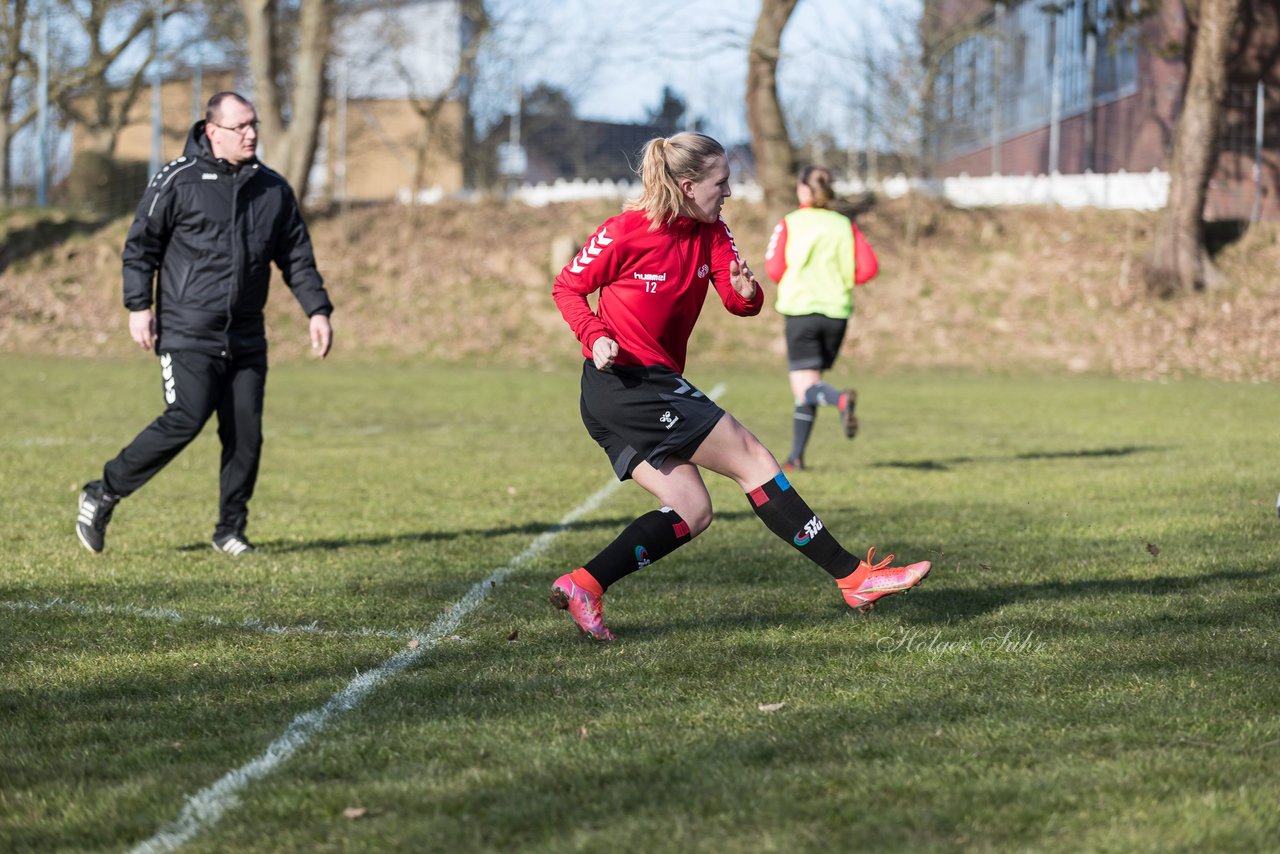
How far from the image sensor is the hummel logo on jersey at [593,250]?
5070mm

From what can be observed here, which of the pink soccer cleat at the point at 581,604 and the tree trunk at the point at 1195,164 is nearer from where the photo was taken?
the pink soccer cleat at the point at 581,604

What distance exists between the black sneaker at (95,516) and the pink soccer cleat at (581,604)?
9.47 feet

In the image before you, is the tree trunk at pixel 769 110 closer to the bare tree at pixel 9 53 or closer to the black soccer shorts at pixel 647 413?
the bare tree at pixel 9 53

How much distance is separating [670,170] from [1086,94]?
34.4m

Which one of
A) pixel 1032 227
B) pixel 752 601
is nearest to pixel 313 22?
pixel 1032 227

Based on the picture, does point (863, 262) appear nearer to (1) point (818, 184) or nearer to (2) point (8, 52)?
(1) point (818, 184)

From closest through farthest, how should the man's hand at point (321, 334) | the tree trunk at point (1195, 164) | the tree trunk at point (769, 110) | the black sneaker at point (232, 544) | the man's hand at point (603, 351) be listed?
the man's hand at point (603, 351)
the man's hand at point (321, 334)
the black sneaker at point (232, 544)
the tree trunk at point (1195, 164)
the tree trunk at point (769, 110)

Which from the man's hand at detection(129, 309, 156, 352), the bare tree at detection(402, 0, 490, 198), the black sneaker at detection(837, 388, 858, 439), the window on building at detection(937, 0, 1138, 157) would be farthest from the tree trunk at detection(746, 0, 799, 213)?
the man's hand at detection(129, 309, 156, 352)

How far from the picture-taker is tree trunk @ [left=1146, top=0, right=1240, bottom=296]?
76.9 feet

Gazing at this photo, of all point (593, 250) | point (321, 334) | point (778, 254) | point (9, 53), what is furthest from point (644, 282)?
point (9, 53)

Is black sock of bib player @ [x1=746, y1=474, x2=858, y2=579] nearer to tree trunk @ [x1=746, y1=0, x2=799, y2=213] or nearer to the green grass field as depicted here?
the green grass field

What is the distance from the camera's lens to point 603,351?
4844 mm

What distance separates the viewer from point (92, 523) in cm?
712

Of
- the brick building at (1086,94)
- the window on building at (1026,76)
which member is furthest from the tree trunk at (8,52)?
the window on building at (1026,76)
